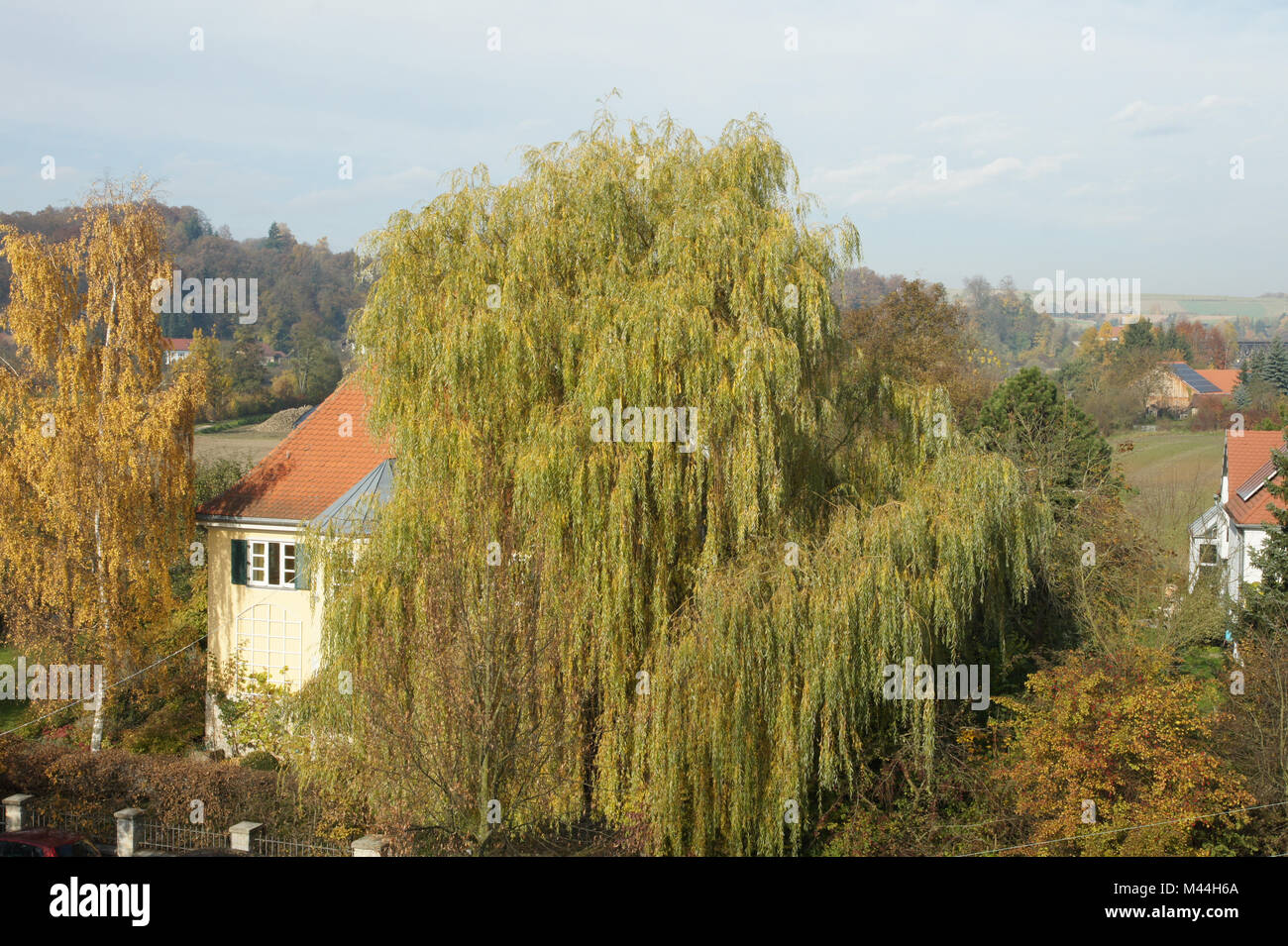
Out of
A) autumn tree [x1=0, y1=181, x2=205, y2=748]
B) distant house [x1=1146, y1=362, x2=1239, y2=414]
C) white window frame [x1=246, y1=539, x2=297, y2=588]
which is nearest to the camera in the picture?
white window frame [x1=246, y1=539, x2=297, y2=588]

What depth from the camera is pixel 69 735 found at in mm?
21828

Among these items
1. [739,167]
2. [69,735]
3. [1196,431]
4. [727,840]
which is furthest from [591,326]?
[1196,431]

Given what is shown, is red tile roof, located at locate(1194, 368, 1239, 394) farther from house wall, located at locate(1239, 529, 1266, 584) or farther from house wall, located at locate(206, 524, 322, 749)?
house wall, located at locate(206, 524, 322, 749)

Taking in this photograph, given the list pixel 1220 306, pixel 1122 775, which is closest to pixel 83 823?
pixel 1122 775

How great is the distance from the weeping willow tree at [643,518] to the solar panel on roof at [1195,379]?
7390cm

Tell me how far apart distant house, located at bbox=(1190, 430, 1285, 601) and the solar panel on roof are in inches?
1830

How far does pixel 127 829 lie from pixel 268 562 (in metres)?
6.54

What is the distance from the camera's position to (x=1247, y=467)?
33.0 m

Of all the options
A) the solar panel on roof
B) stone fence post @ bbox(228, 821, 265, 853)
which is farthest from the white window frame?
the solar panel on roof

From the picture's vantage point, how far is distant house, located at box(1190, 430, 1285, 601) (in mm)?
29281

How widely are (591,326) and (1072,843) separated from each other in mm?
9665

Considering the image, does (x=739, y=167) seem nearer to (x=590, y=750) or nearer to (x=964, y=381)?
(x=590, y=750)

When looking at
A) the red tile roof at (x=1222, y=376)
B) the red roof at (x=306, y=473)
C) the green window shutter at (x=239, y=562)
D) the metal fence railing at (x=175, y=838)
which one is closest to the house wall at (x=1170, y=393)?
the red tile roof at (x=1222, y=376)

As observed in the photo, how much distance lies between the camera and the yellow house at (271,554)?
2072 centimetres
